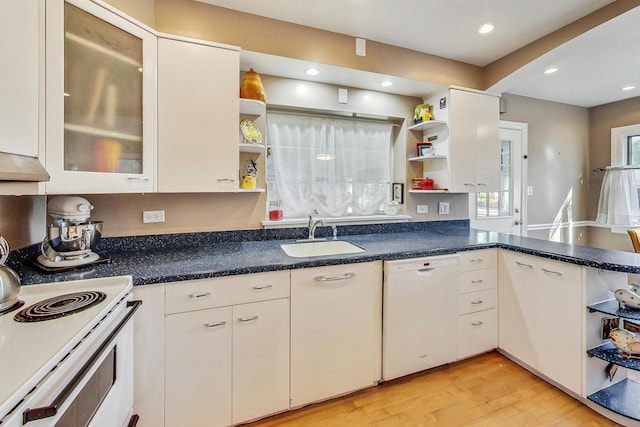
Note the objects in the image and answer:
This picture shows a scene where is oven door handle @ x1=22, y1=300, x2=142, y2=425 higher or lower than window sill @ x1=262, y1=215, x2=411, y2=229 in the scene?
lower

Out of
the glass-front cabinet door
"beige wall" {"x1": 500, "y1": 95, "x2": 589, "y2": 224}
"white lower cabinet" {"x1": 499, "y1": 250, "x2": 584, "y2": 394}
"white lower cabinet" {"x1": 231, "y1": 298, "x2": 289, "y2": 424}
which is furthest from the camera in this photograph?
"beige wall" {"x1": 500, "y1": 95, "x2": 589, "y2": 224}

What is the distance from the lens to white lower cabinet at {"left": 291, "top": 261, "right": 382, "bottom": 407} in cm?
164

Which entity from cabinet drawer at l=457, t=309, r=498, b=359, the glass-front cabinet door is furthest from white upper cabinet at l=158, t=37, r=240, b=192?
cabinet drawer at l=457, t=309, r=498, b=359

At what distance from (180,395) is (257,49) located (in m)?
2.19

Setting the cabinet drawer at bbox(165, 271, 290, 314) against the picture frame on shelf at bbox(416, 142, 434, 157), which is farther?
the picture frame on shelf at bbox(416, 142, 434, 157)

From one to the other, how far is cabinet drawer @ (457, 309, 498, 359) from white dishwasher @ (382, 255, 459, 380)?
0.30 ft

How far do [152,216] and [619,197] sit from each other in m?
5.45

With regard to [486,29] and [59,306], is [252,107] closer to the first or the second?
[59,306]

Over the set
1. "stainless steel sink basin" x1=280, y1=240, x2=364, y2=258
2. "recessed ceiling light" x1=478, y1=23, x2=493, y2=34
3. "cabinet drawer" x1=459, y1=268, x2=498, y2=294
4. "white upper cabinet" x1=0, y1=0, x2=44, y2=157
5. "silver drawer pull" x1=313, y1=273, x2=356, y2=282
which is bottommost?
"cabinet drawer" x1=459, y1=268, x2=498, y2=294

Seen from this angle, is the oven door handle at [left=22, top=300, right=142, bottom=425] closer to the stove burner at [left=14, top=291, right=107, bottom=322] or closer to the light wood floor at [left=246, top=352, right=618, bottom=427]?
the stove burner at [left=14, top=291, right=107, bottom=322]

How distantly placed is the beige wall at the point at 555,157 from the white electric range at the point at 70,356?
4162 mm

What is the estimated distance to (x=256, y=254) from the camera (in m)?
1.80

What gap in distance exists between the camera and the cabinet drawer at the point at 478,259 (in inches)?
83.0

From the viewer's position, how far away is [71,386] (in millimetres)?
783
